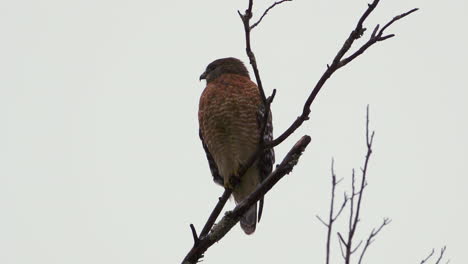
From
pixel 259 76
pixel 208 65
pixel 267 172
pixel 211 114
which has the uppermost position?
pixel 208 65

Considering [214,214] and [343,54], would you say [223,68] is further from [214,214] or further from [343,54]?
[343,54]

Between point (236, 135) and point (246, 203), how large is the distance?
2.70 meters

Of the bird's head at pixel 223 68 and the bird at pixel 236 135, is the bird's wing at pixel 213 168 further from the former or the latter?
the bird's head at pixel 223 68

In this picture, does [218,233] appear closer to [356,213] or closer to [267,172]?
[356,213]

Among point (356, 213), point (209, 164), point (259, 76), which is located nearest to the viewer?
point (356, 213)

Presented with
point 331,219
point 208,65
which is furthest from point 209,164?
point 331,219

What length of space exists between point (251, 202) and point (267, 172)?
9.49 ft

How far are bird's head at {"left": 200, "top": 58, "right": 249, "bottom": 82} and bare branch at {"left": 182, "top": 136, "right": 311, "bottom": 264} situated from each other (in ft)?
11.6

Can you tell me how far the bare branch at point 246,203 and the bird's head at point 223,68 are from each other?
139 inches

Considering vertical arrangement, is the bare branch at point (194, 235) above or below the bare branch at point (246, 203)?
below

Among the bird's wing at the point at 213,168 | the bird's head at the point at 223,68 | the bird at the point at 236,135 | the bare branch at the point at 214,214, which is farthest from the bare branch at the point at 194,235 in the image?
the bird's head at the point at 223,68

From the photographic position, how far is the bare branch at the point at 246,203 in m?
4.04

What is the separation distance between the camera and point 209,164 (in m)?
7.51

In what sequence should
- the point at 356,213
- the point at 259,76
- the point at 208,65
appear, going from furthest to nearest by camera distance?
the point at 208,65 < the point at 259,76 < the point at 356,213
